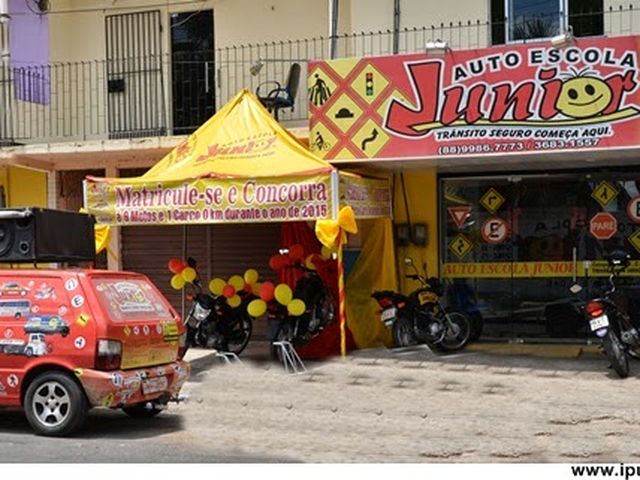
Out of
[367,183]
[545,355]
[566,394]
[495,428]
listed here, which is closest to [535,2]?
[367,183]

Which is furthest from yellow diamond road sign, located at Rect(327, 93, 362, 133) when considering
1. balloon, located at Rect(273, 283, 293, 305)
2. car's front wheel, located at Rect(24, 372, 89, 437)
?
car's front wheel, located at Rect(24, 372, 89, 437)

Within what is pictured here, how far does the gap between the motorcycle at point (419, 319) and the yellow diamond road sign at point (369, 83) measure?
2908 millimetres

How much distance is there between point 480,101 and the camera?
11.8 m

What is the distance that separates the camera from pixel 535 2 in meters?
13.4

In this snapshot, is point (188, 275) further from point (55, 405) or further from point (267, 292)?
point (55, 405)

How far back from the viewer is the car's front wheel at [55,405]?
8.00m

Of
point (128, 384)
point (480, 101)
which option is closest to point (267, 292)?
point (480, 101)

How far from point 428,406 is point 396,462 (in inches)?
98.9

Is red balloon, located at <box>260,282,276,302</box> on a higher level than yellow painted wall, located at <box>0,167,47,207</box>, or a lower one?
lower

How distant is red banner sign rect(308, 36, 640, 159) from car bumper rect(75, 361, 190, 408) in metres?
4.91

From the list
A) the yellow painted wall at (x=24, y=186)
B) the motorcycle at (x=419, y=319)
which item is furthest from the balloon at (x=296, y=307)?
the yellow painted wall at (x=24, y=186)

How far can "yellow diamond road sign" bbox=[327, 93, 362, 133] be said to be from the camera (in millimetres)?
12406

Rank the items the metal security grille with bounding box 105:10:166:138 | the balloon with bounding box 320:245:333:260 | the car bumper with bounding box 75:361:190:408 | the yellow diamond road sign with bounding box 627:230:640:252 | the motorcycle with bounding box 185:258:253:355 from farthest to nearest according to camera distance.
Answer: the metal security grille with bounding box 105:10:166:138, the yellow diamond road sign with bounding box 627:230:640:252, the balloon with bounding box 320:245:333:260, the motorcycle with bounding box 185:258:253:355, the car bumper with bounding box 75:361:190:408

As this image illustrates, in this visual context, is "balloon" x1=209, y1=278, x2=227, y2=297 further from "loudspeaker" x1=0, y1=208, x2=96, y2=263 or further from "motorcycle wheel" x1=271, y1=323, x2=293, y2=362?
"loudspeaker" x1=0, y1=208, x2=96, y2=263
